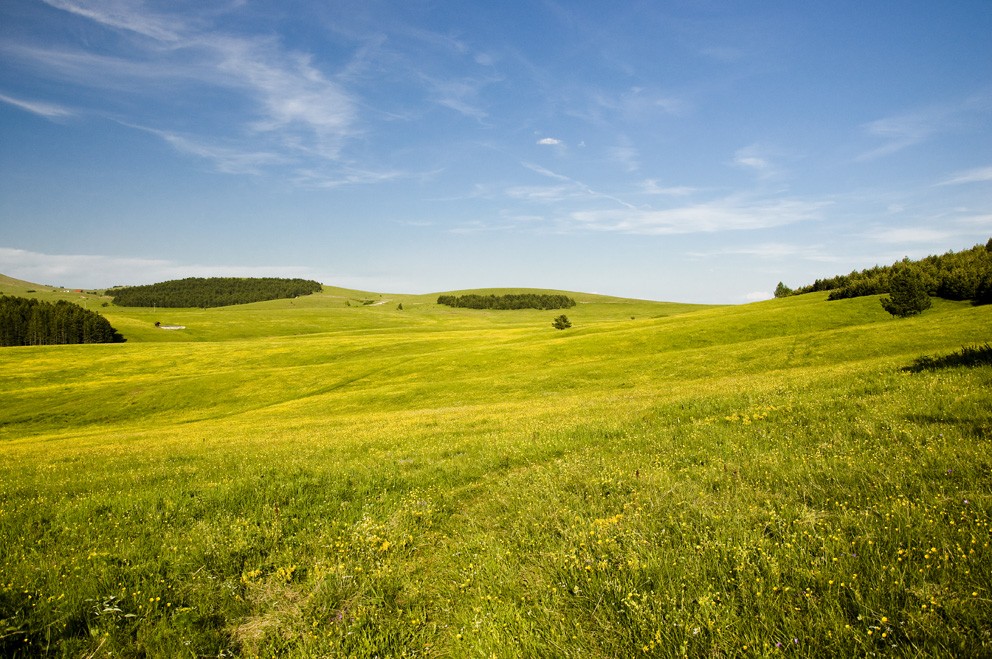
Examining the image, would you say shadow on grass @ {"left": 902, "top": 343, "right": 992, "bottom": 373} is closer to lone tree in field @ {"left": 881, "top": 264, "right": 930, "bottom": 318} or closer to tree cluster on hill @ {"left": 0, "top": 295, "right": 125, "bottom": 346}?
lone tree in field @ {"left": 881, "top": 264, "right": 930, "bottom": 318}

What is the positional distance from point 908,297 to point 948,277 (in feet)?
36.8

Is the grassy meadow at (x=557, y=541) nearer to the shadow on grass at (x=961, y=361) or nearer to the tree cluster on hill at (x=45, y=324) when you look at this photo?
the shadow on grass at (x=961, y=361)

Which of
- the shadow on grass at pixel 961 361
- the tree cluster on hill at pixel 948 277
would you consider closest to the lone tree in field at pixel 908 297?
the tree cluster on hill at pixel 948 277

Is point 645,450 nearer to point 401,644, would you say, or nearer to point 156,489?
point 401,644

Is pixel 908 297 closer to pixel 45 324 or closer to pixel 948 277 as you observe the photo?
pixel 948 277

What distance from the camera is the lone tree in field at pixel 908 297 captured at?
184 ft

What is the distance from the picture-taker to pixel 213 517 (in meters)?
8.97

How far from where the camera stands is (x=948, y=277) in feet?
200

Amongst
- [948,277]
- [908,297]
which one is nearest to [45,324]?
[908,297]

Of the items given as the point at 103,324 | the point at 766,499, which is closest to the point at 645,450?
the point at 766,499

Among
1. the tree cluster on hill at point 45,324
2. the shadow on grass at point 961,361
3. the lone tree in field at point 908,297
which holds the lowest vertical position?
the tree cluster on hill at point 45,324

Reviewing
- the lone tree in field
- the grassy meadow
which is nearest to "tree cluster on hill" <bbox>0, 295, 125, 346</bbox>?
the grassy meadow

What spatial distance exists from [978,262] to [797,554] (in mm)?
88896

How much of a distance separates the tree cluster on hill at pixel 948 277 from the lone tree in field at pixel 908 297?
2033 millimetres
